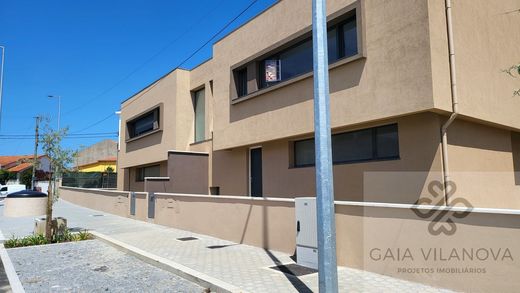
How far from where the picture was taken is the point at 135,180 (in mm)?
25625

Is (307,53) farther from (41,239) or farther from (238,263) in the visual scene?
(41,239)

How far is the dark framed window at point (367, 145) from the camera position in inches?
371

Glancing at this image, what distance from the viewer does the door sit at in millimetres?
14117

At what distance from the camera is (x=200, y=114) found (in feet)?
63.3

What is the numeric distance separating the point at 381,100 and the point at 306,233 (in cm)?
345

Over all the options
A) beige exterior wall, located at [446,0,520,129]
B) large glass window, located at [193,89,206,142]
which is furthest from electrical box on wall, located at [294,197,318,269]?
large glass window, located at [193,89,206,142]

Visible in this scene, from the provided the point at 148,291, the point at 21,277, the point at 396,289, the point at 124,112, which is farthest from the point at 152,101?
the point at 396,289

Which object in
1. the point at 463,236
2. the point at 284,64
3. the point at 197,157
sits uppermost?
the point at 284,64

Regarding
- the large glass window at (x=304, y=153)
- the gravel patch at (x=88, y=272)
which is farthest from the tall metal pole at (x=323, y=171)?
the large glass window at (x=304, y=153)

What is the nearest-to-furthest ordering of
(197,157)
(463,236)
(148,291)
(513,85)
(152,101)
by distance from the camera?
(463,236) < (148,291) < (513,85) < (197,157) < (152,101)

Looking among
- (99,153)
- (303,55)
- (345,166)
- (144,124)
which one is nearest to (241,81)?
(303,55)

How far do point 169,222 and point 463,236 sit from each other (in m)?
10.7

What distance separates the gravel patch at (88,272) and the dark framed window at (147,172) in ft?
37.8

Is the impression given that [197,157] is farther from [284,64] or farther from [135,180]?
[135,180]
